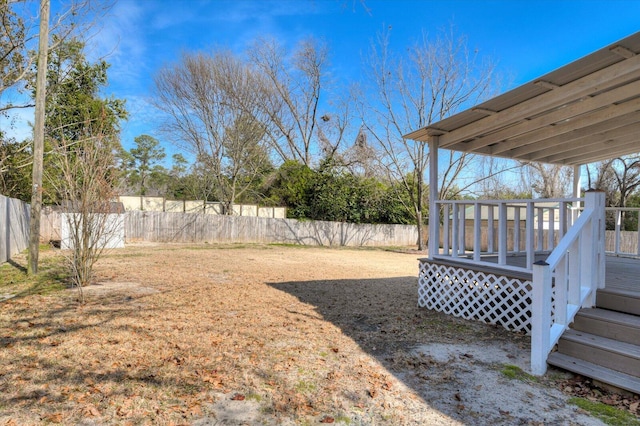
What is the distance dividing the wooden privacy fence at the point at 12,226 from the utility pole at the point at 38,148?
221 cm

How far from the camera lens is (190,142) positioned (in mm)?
18391

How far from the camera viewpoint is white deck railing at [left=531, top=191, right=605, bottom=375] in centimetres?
278

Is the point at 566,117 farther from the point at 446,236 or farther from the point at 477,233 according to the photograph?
the point at 446,236

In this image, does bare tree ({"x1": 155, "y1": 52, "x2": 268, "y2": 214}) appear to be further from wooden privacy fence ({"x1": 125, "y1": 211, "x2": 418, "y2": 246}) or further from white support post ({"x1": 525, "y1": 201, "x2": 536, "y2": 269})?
white support post ({"x1": 525, "y1": 201, "x2": 536, "y2": 269})

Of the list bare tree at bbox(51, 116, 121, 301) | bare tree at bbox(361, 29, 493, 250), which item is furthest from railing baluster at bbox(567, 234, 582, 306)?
bare tree at bbox(361, 29, 493, 250)

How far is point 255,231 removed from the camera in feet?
→ 56.6

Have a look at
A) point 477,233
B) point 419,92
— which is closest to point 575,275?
point 477,233

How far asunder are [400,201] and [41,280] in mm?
15702

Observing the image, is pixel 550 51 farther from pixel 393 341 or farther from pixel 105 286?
pixel 105 286

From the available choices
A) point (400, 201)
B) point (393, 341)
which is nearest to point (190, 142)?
point (400, 201)

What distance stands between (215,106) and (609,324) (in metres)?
18.0

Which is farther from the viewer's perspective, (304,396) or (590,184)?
(590,184)

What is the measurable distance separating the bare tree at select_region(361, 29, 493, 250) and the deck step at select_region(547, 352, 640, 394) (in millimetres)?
13346

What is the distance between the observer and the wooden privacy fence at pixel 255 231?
15570 mm
